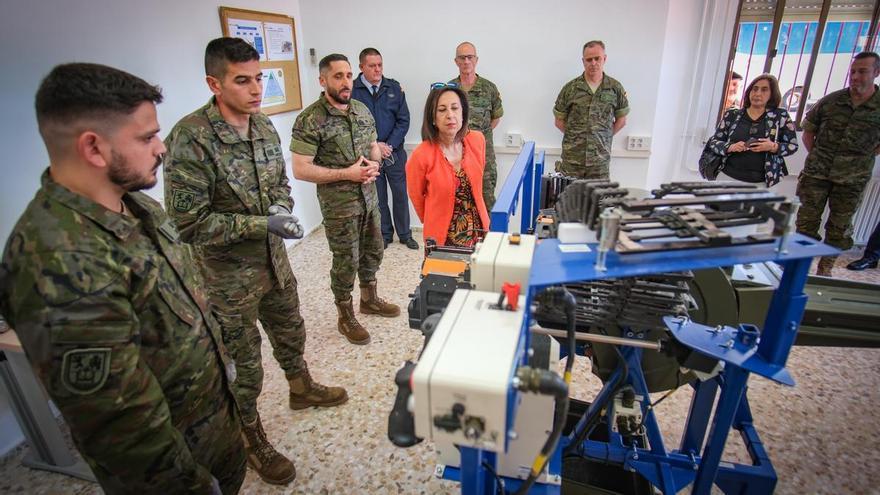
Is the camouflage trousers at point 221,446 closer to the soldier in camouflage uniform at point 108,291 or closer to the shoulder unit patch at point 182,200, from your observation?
the soldier in camouflage uniform at point 108,291

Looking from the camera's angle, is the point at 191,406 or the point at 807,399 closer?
the point at 191,406

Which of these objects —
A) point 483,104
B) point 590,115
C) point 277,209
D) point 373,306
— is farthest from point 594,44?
point 277,209

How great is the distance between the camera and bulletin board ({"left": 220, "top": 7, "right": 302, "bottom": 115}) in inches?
126

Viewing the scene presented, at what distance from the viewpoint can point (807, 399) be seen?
220cm

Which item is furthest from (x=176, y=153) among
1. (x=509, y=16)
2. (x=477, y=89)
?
(x=509, y=16)

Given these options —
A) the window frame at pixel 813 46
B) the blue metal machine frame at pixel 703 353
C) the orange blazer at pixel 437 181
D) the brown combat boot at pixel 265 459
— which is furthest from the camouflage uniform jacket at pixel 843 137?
the brown combat boot at pixel 265 459

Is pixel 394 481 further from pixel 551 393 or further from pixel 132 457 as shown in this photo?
pixel 551 393

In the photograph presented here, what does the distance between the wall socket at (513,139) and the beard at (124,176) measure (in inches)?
135

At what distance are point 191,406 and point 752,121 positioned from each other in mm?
3736

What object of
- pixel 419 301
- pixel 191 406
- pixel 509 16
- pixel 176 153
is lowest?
pixel 191 406

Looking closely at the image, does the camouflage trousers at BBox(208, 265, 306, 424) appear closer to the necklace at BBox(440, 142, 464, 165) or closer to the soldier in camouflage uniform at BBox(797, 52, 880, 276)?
the necklace at BBox(440, 142, 464, 165)

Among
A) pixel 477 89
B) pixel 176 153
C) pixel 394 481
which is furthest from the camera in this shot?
pixel 477 89

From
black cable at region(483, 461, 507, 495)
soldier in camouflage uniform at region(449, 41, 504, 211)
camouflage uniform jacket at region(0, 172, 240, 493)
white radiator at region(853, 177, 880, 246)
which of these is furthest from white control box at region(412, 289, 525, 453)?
white radiator at region(853, 177, 880, 246)

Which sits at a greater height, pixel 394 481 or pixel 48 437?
pixel 48 437
